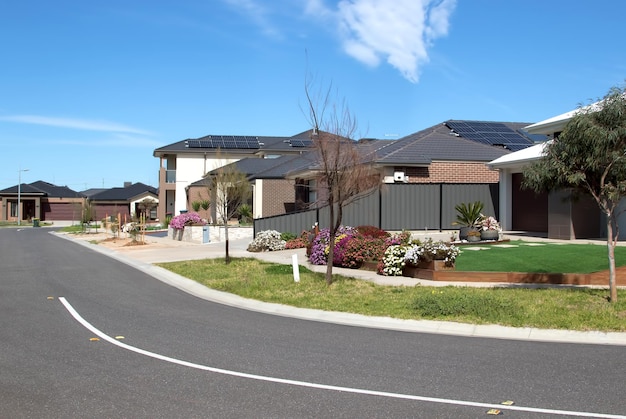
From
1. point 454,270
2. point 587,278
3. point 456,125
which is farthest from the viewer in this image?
point 456,125

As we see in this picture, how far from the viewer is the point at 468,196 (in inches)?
1029

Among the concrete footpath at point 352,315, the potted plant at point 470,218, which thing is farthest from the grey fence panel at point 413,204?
the potted plant at point 470,218

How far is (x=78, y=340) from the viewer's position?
30.1 ft

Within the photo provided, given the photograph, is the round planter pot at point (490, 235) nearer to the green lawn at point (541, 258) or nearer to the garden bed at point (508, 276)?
the green lawn at point (541, 258)

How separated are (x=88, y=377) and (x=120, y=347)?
1655 millimetres

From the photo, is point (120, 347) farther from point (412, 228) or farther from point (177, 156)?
point (177, 156)

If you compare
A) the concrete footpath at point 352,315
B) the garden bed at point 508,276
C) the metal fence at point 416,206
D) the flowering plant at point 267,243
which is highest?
the metal fence at point 416,206

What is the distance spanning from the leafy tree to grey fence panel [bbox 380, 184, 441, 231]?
561 inches

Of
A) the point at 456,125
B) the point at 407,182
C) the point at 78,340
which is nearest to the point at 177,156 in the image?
the point at 456,125

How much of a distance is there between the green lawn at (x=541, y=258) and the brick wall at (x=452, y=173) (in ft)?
30.6

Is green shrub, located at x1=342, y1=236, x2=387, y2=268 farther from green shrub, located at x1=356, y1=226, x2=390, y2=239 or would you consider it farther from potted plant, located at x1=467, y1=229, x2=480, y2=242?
potted plant, located at x1=467, y1=229, x2=480, y2=242

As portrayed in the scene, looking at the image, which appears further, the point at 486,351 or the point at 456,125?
the point at 456,125

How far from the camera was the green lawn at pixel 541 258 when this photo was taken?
1452 cm

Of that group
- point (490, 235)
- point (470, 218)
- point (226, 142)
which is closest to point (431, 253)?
point (490, 235)
